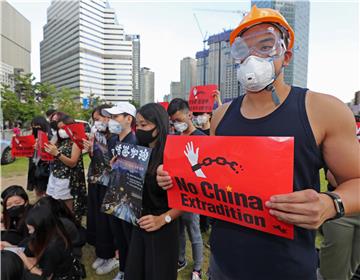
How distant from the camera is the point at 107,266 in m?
3.38

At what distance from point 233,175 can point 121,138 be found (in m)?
2.17

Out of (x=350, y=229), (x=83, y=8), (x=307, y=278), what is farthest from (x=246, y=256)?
(x=83, y=8)

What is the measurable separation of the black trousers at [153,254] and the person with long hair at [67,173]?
2.05 m

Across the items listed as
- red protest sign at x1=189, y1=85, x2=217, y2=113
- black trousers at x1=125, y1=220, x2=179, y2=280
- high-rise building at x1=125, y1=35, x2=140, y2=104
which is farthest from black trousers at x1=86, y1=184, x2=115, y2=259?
high-rise building at x1=125, y1=35, x2=140, y2=104

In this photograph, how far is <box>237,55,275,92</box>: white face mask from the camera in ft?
4.12

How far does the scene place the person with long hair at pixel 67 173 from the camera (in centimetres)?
378

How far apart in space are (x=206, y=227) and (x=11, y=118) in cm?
2477

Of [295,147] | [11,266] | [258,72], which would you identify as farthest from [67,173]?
[295,147]

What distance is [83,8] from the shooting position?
47438mm

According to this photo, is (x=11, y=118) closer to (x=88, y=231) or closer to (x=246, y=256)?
(x=88, y=231)

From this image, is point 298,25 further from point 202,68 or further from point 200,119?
point 200,119

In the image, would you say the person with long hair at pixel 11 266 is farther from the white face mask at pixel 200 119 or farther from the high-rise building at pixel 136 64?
the high-rise building at pixel 136 64

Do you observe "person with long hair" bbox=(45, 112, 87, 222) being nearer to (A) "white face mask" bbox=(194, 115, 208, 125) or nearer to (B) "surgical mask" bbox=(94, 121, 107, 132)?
(B) "surgical mask" bbox=(94, 121, 107, 132)

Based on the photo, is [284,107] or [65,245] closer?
[284,107]
